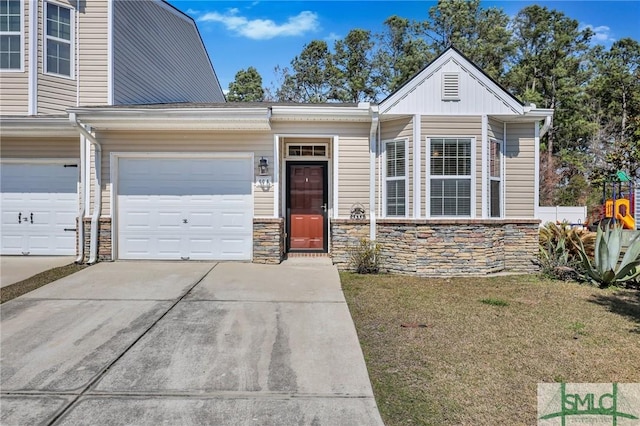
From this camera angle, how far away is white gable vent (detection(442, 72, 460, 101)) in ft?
24.7

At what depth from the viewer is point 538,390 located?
312 centimetres

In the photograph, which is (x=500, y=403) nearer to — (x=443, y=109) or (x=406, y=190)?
(x=406, y=190)

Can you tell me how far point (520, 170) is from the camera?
26.9 feet

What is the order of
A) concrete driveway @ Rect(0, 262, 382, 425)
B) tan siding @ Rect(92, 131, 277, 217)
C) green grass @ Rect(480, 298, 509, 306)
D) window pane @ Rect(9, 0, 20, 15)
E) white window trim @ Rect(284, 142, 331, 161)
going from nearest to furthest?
concrete driveway @ Rect(0, 262, 382, 425) < green grass @ Rect(480, 298, 509, 306) < tan siding @ Rect(92, 131, 277, 217) < white window trim @ Rect(284, 142, 331, 161) < window pane @ Rect(9, 0, 20, 15)

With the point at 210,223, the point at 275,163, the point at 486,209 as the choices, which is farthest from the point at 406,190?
Result: the point at 210,223

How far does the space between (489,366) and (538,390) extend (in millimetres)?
472

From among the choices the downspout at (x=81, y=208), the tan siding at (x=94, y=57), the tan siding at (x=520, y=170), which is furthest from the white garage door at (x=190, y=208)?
the tan siding at (x=520, y=170)

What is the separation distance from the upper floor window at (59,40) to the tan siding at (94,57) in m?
0.25

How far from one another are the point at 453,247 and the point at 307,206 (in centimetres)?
341

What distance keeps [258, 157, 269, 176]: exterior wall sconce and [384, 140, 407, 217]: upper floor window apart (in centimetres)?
257

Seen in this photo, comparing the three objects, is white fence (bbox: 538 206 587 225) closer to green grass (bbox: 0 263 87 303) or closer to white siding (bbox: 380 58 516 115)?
white siding (bbox: 380 58 516 115)

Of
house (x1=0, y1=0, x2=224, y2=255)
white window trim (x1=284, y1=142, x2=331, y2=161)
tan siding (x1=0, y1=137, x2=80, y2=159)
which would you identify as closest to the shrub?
white window trim (x1=284, y1=142, x2=331, y2=161)

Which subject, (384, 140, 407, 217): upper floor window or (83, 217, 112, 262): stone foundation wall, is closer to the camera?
(384, 140, 407, 217): upper floor window

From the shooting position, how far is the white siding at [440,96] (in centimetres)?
755
